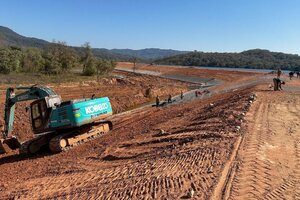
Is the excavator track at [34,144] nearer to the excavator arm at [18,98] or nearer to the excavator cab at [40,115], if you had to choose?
the excavator cab at [40,115]

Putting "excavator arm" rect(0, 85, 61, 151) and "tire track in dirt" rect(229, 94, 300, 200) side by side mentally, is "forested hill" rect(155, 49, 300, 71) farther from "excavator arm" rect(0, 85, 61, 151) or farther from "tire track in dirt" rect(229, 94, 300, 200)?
"excavator arm" rect(0, 85, 61, 151)

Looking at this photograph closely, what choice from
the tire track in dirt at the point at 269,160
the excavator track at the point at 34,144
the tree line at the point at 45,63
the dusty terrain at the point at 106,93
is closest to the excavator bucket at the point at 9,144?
the excavator track at the point at 34,144

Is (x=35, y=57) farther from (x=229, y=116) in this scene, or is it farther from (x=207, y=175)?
(x=207, y=175)

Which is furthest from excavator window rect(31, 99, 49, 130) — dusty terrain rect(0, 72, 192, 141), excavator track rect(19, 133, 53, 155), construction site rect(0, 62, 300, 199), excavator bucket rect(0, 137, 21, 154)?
dusty terrain rect(0, 72, 192, 141)

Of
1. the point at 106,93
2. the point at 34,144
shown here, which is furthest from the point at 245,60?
the point at 34,144

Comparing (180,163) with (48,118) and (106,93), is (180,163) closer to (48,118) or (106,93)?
(48,118)

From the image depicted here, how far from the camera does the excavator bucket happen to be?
56.5 feet

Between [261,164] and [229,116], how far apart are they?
6.42 metres

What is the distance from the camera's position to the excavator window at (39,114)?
56.1 feet

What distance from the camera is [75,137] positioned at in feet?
58.4

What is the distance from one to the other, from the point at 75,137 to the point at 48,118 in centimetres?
163

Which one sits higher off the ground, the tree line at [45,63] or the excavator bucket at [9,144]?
the tree line at [45,63]

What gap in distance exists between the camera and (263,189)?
27.6ft

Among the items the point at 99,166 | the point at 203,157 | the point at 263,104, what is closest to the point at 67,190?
the point at 99,166
